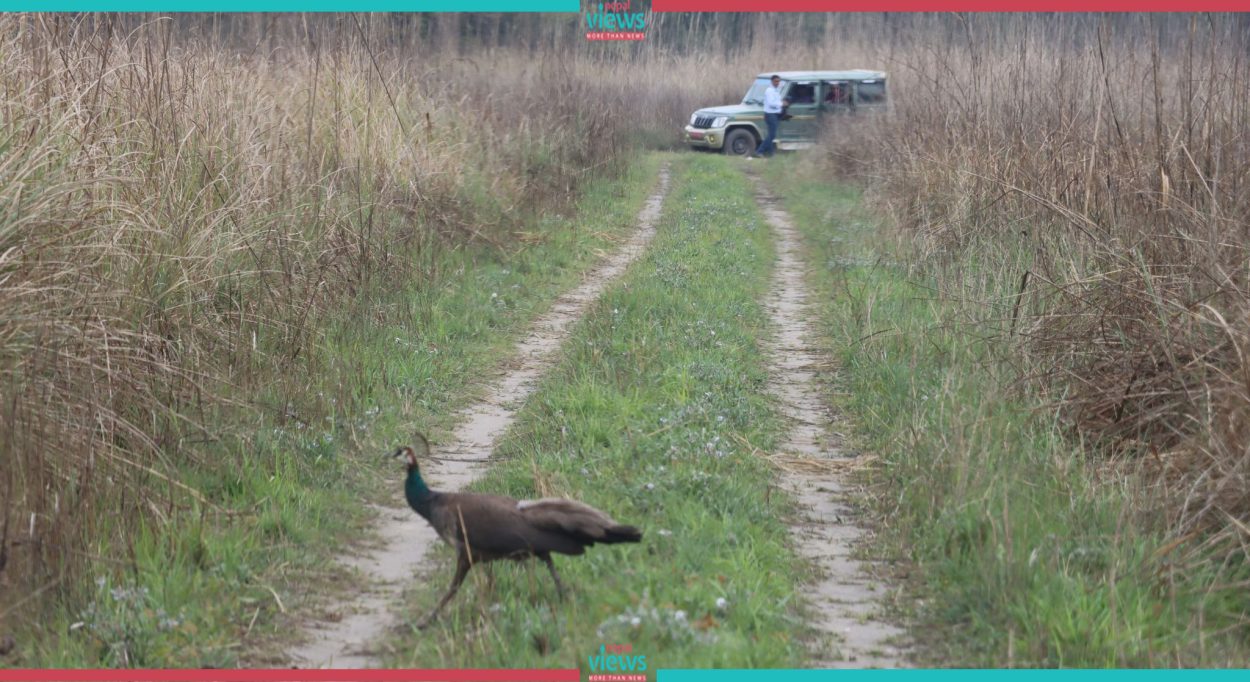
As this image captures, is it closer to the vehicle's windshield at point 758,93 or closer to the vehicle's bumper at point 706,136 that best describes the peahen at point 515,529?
the vehicle's bumper at point 706,136

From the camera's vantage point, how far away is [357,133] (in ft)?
34.7

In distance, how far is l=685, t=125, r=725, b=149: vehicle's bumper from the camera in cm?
2616

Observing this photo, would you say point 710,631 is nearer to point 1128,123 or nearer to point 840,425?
point 840,425

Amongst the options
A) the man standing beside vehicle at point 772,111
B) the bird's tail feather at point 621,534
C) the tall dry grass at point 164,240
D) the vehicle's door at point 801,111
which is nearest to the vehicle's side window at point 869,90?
the vehicle's door at point 801,111

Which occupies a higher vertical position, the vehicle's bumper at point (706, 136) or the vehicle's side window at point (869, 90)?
the vehicle's side window at point (869, 90)

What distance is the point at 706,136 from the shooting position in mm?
26359

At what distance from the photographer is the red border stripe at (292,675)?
12.9ft

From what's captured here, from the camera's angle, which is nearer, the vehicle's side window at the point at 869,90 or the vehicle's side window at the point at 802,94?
the vehicle's side window at the point at 869,90

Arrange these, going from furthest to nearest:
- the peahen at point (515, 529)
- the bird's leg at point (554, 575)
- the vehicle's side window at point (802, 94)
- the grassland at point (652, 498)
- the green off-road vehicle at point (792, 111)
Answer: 1. the vehicle's side window at point (802, 94)
2. the green off-road vehicle at point (792, 111)
3. the bird's leg at point (554, 575)
4. the peahen at point (515, 529)
5. the grassland at point (652, 498)

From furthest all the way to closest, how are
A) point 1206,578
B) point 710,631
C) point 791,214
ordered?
point 791,214, point 1206,578, point 710,631


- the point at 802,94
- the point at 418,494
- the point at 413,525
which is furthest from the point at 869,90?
the point at 418,494

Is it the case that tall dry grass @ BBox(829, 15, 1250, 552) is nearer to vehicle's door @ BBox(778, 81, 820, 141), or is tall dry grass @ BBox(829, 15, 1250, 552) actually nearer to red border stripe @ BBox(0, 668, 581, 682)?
red border stripe @ BBox(0, 668, 581, 682)

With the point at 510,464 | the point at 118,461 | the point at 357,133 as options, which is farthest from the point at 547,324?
the point at 118,461

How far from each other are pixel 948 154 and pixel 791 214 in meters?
5.65
